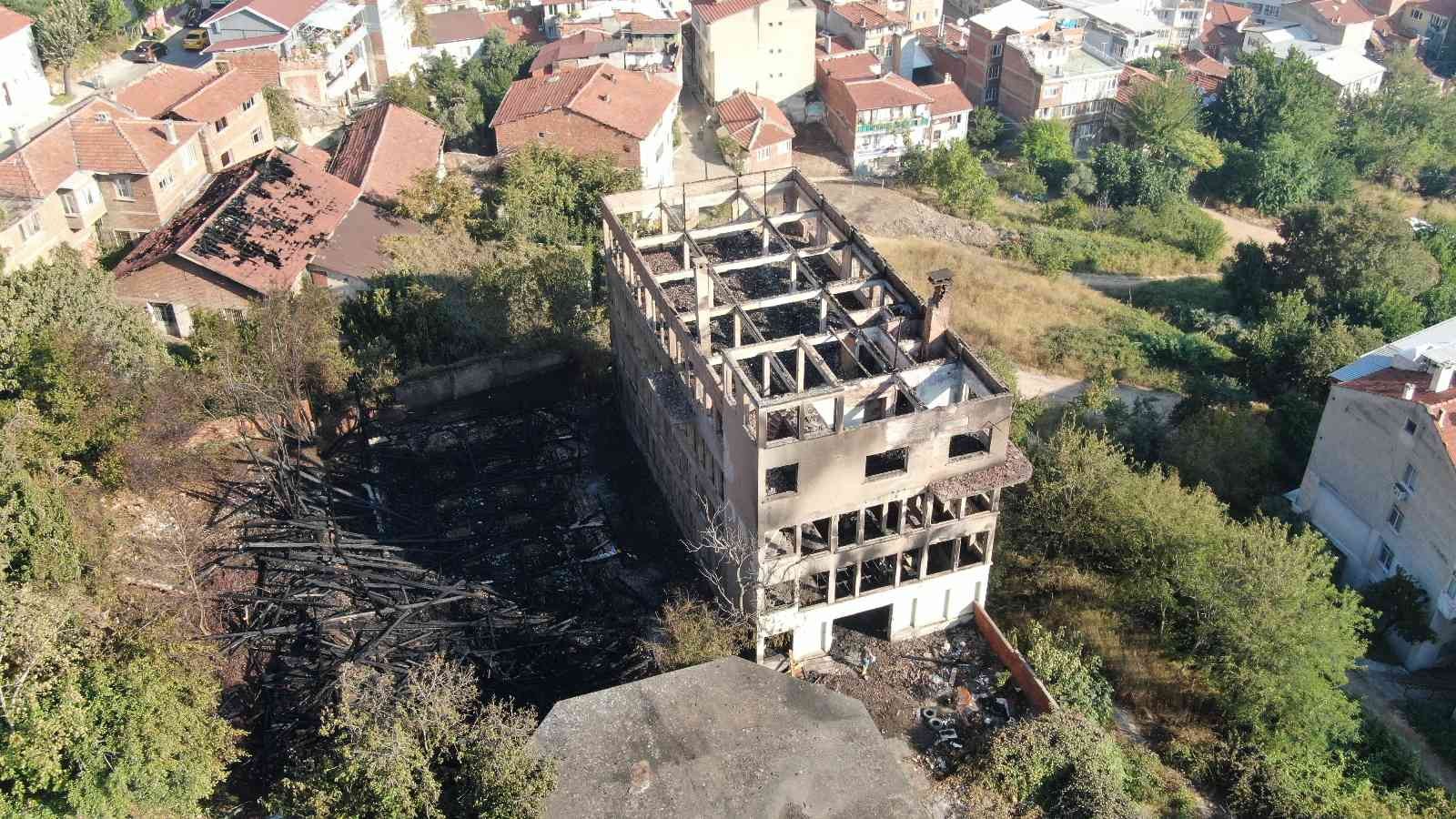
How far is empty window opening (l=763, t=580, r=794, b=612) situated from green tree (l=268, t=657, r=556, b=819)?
26.4 ft

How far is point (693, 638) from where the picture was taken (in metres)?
31.7

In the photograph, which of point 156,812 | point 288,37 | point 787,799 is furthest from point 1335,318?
point 288,37

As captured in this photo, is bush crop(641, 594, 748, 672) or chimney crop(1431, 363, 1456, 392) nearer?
bush crop(641, 594, 748, 672)

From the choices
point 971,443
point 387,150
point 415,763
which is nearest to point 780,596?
point 971,443

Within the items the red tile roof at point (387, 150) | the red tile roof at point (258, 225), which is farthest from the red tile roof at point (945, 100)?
the red tile roof at point (258, 225)

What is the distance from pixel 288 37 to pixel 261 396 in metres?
37.3

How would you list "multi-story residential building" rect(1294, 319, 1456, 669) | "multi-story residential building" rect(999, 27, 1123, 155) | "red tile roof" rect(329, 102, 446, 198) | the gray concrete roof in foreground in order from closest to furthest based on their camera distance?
the gray concrete roof in foreground → "multi-story residential building" rect(1294, 319, 1456, 669) → "red tile roof" rect(329, 102, 446, 198) → "multi-story residential building" rect(999, 27, 1123, 155)

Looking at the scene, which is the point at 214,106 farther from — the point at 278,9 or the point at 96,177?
the point at 278,9

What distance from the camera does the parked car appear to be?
7112 centimetres

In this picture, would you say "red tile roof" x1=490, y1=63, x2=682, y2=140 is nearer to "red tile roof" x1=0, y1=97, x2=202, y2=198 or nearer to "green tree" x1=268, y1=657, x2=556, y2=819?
"red tile roof" x1=0, y1=97, x2=202, y2=198

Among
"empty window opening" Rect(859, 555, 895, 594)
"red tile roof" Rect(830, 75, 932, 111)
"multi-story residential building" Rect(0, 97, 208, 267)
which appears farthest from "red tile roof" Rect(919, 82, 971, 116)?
"empty window opening" Rect(859, 555, 895, 594)

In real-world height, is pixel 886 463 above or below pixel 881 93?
above

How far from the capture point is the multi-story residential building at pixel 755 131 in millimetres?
Answer: 76625

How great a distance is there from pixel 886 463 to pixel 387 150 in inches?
1519
